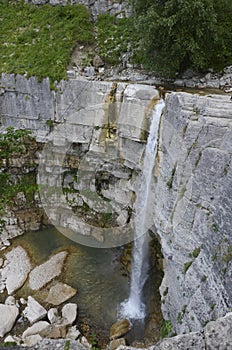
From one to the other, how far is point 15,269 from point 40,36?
15.4 meters

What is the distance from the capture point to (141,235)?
50.7 ft

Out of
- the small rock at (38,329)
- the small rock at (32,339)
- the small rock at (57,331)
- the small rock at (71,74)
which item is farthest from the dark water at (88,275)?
the small rock at (71,74)

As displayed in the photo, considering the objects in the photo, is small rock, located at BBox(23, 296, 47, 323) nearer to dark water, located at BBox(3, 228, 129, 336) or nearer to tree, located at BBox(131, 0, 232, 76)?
dark water, located at BBox(3, 228, 129, 336)

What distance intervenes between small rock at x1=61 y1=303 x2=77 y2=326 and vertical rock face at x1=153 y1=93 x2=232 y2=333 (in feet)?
14.6

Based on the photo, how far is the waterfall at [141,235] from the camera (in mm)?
13053

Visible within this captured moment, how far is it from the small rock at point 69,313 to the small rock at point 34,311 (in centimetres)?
91

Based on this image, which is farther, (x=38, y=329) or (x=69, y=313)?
(x=69, y=313)

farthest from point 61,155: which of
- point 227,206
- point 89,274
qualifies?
point 227,206

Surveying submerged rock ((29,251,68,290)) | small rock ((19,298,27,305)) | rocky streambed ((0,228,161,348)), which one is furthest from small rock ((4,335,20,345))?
submerged rock ((29,251,68,290))

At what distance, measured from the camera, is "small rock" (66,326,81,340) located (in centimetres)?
1270

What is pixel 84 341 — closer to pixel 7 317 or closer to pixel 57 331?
pixel 57 331

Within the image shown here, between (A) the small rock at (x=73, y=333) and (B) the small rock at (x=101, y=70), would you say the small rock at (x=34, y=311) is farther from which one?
(B) the small rock at (x=101, y=70)

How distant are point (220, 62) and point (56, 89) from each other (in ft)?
29.9

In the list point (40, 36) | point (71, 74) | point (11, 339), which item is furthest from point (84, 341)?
point (40, 36)
